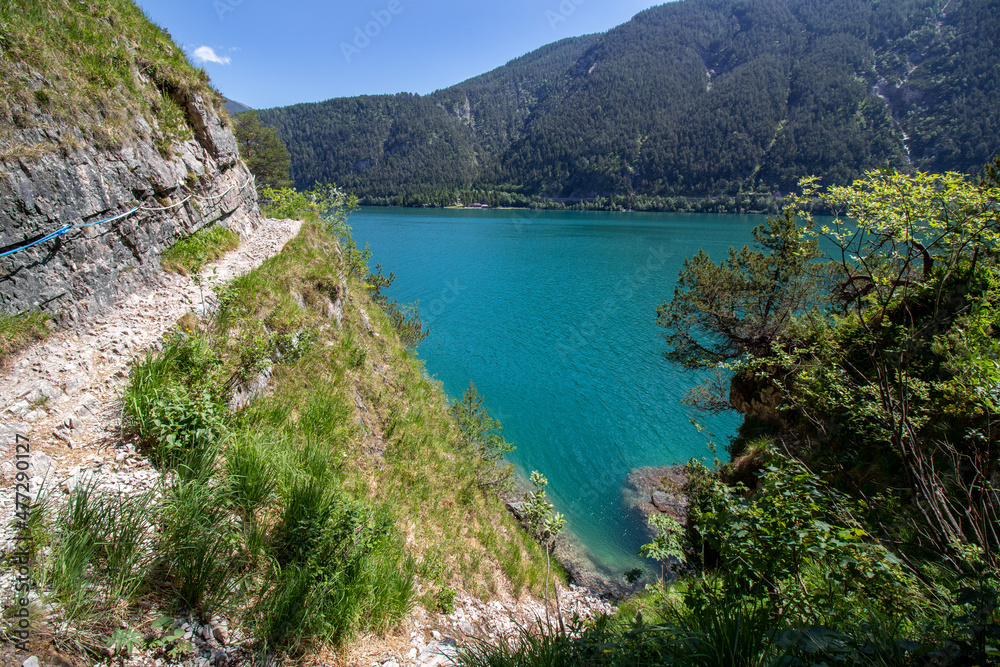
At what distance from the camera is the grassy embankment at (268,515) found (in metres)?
3.02

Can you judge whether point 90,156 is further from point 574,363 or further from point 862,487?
point 574,363

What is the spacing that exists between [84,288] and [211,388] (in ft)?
9.64

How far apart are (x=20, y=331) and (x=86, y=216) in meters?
2.27

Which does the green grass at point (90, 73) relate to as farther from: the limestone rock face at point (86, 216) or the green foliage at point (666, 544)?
the green foliage at point (666, 544)

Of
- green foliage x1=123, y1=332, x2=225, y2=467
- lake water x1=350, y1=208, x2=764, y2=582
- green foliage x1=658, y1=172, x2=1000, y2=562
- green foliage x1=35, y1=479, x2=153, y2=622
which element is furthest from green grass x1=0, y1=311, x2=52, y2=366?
lake water x1=350, y1=208, x2=764, y2=582

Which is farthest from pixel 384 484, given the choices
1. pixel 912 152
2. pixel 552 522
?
pixel 912 152

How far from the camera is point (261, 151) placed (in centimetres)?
3594

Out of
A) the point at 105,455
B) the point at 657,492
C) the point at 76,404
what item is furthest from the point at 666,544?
the point at 76,404

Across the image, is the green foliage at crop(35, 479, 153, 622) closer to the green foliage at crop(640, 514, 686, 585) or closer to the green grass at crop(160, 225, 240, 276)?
the green grass at crop(160, 225, 240, 276)

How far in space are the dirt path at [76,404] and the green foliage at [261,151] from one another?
107 ft

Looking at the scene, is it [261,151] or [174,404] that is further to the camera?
[261,151]

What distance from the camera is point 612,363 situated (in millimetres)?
29406

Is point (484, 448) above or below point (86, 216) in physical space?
below

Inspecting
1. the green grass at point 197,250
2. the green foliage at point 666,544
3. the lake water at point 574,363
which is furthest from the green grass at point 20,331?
the lake water at point 574,363
